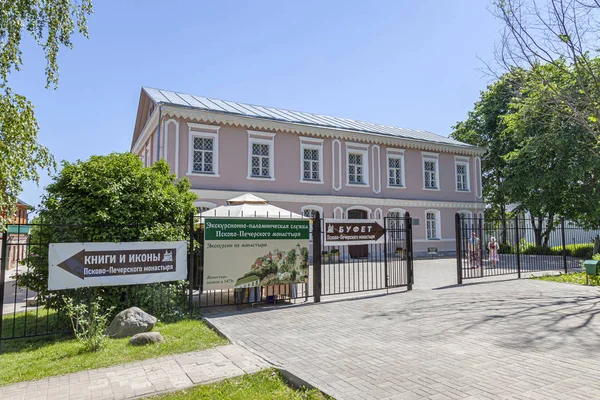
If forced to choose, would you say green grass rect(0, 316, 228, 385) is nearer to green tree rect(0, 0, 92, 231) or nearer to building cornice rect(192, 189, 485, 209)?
green tree rect(0, 0, 92, 231)

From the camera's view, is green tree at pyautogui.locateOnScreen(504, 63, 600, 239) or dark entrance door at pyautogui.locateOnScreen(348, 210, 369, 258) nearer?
green tree at pyautogui.locateOnScreen(504, 63, 600, 239)

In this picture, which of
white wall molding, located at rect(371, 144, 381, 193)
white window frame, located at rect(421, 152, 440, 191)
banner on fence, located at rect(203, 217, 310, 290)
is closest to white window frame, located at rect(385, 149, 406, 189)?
white wall molding, located at rect(371, 144, 381, 193)

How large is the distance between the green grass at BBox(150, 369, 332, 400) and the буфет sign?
17.1ft

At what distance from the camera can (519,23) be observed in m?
11.8

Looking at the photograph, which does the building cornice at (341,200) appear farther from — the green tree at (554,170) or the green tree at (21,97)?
the green tree at (21,97)

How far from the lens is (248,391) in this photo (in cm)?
430

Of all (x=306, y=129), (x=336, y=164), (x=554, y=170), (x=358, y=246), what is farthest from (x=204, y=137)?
(x=554, y=170)

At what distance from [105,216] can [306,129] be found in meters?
14.9

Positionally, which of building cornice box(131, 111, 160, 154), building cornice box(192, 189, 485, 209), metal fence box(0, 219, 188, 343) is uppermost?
building cornice box(131, 111, 160, 154)

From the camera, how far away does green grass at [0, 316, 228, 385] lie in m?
5.06

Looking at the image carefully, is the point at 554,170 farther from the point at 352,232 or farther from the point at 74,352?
the point at 74,352

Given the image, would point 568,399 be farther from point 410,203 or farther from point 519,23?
point 410,203

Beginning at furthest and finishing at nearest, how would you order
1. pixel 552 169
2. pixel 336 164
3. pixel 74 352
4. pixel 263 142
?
pixel 552 169 → pixel 336 164 → pixel 263 142 → pixel 74 352

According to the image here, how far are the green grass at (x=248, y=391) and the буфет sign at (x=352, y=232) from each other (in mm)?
5202
